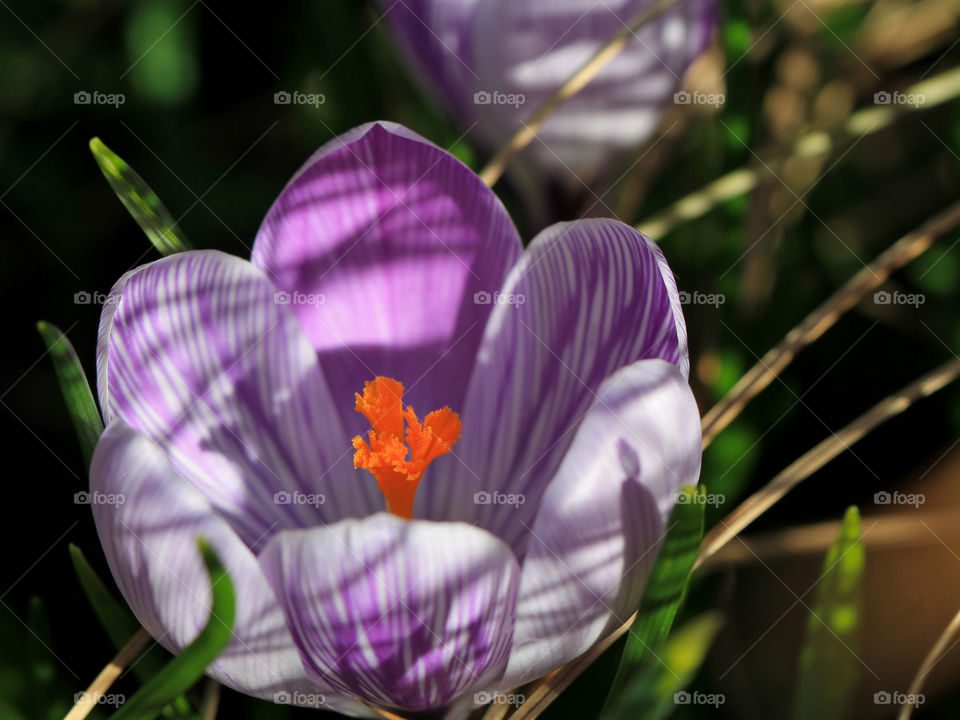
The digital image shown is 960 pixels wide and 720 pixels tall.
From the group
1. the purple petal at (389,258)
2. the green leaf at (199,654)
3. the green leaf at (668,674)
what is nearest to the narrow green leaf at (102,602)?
the green leaf at (199,654)

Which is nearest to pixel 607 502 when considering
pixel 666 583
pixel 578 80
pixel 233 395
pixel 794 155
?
pixel 666 583

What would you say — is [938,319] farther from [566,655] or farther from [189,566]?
[189,566]

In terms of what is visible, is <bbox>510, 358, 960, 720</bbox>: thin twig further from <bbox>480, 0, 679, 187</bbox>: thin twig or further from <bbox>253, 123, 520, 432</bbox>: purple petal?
<bbox>480, 0, 679, 187</bbox>: thin twig


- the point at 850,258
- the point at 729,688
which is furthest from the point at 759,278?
the point at 729,688

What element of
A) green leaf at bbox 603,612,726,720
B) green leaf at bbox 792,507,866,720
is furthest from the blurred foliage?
green leaf at bbox 603,612,726,720

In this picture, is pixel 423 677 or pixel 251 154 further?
pixel 251 154

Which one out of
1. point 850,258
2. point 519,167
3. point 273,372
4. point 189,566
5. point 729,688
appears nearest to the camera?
point 189,566
